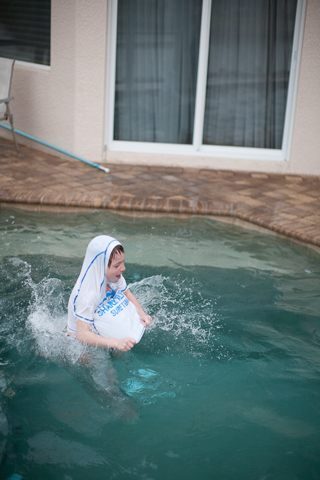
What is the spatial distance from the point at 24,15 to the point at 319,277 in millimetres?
6383

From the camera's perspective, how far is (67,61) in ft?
26.1

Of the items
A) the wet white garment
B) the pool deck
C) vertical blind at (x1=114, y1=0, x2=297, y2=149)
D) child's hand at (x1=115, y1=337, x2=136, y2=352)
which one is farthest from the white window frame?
child's hand at (x1=115, y1=337, x2=136, y2=352)

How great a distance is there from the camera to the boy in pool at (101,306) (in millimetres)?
3273

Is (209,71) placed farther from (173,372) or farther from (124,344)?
(124,344)

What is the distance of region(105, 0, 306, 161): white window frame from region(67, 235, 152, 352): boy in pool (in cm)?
511

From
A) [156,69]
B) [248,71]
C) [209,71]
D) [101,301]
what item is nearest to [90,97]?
[156,69]

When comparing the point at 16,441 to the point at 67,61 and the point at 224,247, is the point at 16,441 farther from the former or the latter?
the point at 67,61

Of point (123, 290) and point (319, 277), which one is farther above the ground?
point (123, 290)

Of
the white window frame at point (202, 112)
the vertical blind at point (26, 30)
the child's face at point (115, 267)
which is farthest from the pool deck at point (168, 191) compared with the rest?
the child's face at point (115, 267)

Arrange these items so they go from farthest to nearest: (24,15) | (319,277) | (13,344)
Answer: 1. (24,15)
2. (319,277)
3. (13,344)

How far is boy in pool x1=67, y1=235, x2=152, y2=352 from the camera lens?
129 inches

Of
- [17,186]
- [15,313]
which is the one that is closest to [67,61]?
[17,186]

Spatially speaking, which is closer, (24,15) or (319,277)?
(319,277)

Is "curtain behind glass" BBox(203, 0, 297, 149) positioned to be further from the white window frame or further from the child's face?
the child's face
